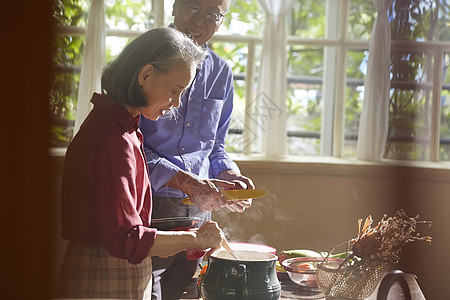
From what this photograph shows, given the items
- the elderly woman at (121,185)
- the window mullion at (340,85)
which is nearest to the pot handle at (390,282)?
the elderly woman at (121,185)

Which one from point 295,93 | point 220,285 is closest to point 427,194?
point 295,93

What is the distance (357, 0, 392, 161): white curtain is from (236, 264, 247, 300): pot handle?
241cm

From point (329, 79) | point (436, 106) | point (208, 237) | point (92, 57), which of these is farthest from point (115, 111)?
point (436, 106)

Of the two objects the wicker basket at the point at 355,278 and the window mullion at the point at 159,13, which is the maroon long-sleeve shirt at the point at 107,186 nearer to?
the wicker basket at the point at 355,278

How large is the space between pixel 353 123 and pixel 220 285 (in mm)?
2676

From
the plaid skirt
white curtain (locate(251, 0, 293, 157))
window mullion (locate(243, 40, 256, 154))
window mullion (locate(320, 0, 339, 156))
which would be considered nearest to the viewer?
the plaid skirt

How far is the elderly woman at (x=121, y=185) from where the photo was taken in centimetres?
107

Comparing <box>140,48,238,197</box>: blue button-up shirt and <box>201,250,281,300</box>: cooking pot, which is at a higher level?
<box>140,48,238,197</box>: blue button-up shirt

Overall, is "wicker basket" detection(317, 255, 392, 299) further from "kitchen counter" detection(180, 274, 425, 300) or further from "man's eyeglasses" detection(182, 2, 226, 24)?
"man's eyeglasses" detection(182, 2, 226, 24)

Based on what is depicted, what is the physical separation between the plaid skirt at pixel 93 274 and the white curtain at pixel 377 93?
249cm

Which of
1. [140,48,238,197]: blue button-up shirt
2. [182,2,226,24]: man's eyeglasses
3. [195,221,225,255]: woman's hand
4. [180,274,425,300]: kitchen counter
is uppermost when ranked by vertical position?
[182,2,226,24]: man's eyeglasses

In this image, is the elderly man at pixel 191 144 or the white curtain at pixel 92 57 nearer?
the elderly man at pixel 191 144

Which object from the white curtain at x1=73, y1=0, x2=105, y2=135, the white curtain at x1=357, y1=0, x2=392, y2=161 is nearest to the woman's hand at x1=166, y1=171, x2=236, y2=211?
the white curtain at x1=73, y1=0, x2=105, y2=135

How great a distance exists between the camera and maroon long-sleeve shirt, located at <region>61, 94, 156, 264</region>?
3.47ft
